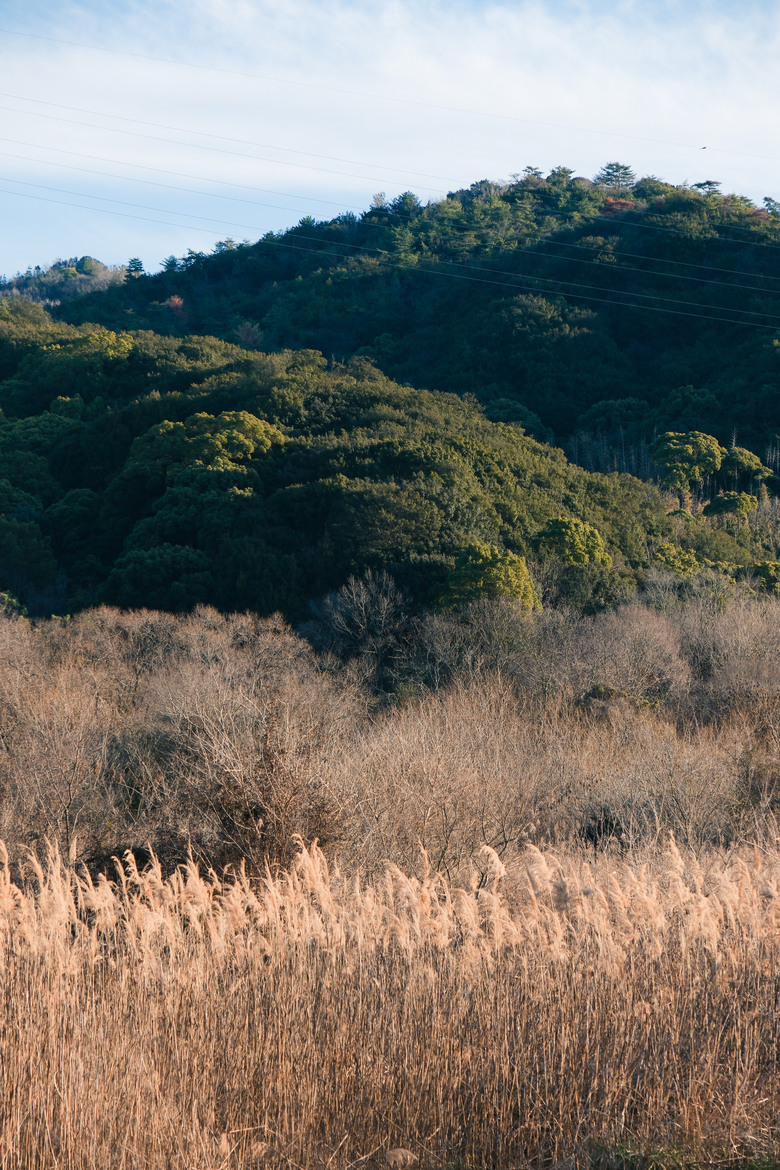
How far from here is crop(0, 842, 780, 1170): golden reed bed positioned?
427 cm

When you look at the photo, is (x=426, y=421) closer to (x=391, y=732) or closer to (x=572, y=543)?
(x=572, y=543)

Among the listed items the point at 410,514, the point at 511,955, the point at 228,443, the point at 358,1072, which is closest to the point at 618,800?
the point at 511,955

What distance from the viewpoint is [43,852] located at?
1238 centimetres

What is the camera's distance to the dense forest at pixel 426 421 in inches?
1147

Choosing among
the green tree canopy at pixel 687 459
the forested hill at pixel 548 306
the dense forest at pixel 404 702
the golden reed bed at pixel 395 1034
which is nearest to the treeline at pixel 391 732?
the dense forest at pixel 404 702

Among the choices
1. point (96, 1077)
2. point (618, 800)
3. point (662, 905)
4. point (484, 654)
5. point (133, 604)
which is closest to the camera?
point (96, 1077)

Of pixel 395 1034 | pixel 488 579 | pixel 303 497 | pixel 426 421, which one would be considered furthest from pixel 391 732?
pixel 426 421

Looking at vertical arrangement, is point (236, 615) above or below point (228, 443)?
below

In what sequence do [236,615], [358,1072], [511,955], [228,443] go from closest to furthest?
1. [358,1072]
2. [511,955]
3. [236,615]
4. [228,443]

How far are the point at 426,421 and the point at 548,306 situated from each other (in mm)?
18433

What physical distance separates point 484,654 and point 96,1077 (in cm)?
1931

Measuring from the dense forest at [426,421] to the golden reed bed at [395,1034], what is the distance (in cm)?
1967

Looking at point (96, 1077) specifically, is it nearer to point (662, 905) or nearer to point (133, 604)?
point (662, 905)

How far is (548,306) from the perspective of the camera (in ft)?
165
